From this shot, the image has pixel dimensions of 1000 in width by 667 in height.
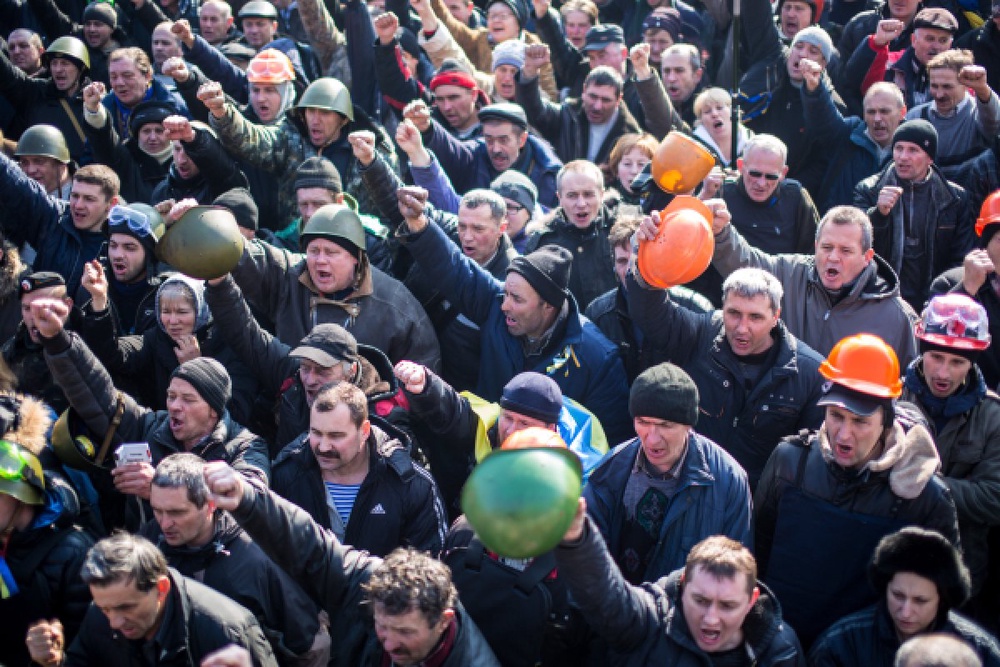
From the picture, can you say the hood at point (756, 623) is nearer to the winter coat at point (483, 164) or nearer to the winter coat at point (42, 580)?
the winter coat at point (42, 580)

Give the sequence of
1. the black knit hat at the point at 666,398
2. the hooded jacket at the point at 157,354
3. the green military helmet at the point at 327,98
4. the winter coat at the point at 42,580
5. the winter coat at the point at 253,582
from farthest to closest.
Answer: the green military helmet at the point at 327,98 → the hooded jacket at the point at 157,354 → the winter coat at the point at 42,580 → the black knit hat at the point at 666,398 → the winter coat at the point at 253,582

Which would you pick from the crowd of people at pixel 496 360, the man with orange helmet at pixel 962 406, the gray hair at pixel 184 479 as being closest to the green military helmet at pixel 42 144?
the crowd of people at pixel 496 360

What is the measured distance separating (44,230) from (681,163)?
428 centimetres

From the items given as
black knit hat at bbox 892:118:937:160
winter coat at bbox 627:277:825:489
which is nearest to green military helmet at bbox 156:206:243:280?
winter coat at bbox 627:277:825:489

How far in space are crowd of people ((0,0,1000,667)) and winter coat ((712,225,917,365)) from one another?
2 centimetres

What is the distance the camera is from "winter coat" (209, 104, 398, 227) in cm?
744

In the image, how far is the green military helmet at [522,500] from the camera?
3414 millimetres

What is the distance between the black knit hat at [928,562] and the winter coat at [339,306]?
9.46 feet

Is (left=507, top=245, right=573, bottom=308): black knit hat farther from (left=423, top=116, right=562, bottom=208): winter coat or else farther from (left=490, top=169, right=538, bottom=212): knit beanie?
(left=423, top=116, right=562, bottom=208): winter coat

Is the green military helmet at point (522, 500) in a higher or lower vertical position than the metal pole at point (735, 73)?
higher

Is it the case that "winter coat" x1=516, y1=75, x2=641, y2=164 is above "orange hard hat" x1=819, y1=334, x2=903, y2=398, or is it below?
below

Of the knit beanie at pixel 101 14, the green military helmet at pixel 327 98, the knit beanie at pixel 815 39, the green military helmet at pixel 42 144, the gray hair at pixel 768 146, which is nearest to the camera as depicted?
the gray hair at pixel 768 146

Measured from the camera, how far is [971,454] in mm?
5102

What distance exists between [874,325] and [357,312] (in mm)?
2874
